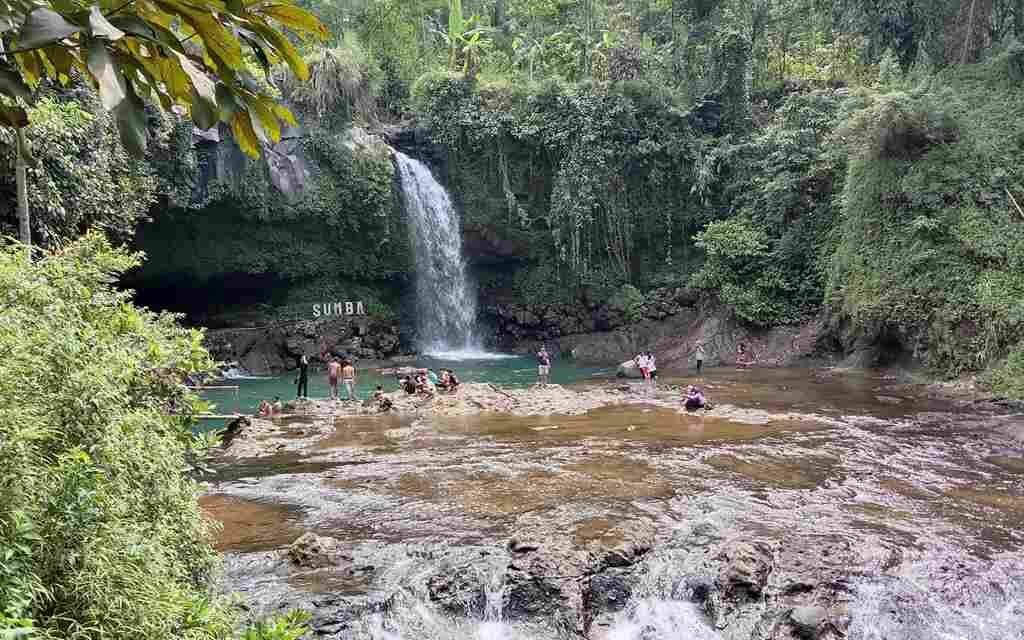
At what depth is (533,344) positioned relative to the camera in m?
31.9

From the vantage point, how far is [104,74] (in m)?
1.88

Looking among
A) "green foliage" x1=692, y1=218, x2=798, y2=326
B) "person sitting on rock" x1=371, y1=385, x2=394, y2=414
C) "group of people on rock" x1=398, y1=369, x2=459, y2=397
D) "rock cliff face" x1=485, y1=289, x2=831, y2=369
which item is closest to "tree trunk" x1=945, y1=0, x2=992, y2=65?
"green foliage" x1=692, y1=218, x2=798, y2=326

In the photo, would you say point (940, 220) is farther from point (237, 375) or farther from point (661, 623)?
point (237, 375)

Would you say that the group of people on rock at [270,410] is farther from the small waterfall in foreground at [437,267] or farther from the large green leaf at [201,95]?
the large green leaf at [201,95]

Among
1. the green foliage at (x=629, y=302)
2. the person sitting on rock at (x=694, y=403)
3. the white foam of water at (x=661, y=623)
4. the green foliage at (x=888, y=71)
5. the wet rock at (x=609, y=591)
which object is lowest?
the white foam of water at (x=661, y=623)

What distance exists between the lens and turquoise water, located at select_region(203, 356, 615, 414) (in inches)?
860

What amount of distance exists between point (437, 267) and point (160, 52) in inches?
1126

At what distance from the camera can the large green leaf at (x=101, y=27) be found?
186cm

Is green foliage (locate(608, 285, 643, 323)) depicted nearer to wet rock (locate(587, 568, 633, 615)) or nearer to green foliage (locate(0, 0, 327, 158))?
wet rock (locate(587, 568, 633, 615))

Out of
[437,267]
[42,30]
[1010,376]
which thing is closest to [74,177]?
[42,30]

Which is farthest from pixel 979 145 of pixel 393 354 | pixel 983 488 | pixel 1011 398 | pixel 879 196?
pixel 393 354

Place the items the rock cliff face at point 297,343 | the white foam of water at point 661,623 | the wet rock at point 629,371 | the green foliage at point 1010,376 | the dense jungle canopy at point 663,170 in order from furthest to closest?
Answer: the rock cliff face at point 297,343 → the wet rock at point 629,371 → the dense jungle canopy at point 663,170 → the green foliage at point 1010,376 → the white foam of water at point 661,623

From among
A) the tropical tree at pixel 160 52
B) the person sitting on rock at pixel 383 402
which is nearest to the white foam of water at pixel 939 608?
the tropical tree at pixel 160 52

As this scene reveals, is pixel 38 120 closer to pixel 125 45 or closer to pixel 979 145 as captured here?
pixel 125 45
